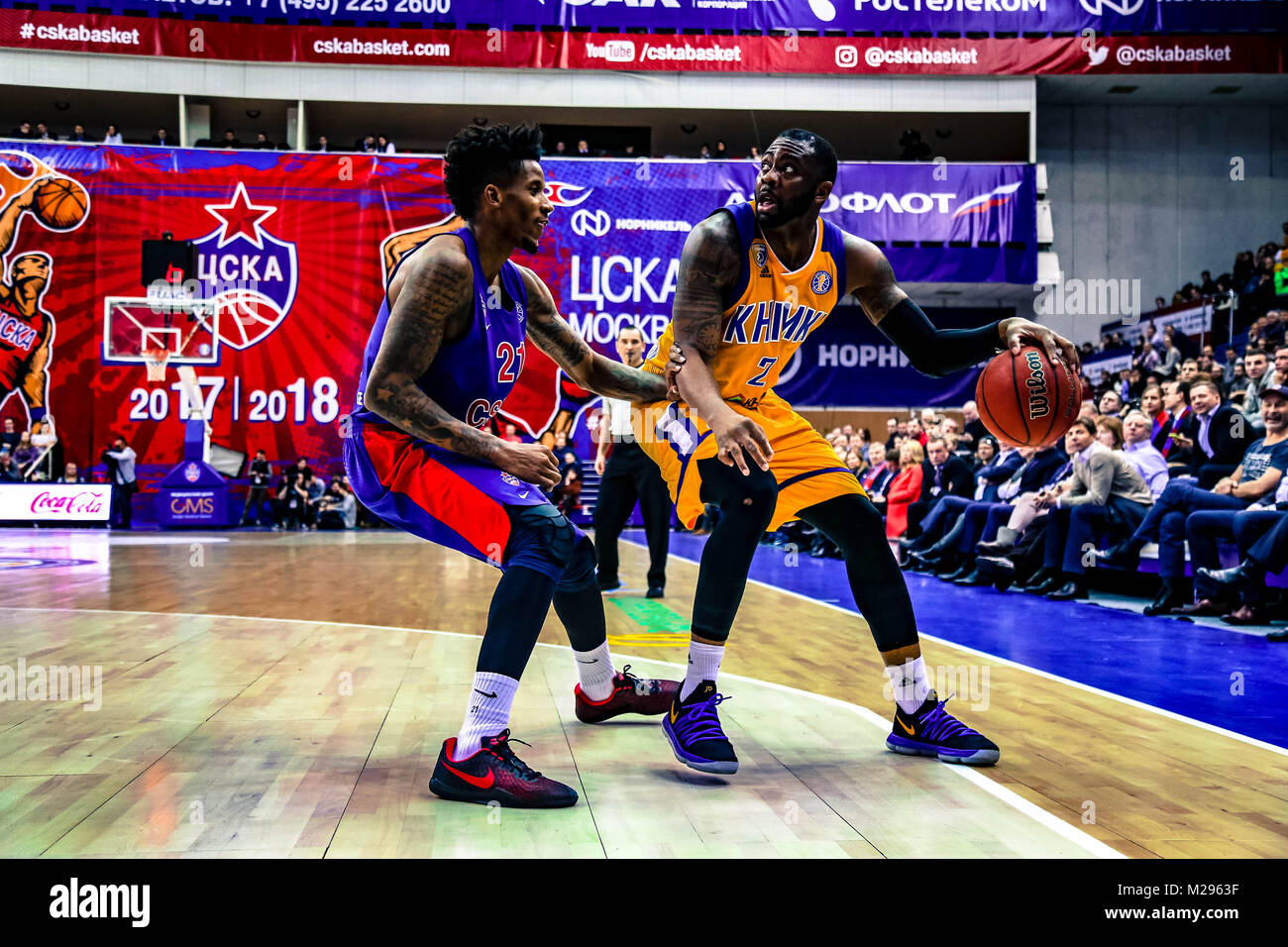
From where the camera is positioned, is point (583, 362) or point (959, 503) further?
point (959, 503)

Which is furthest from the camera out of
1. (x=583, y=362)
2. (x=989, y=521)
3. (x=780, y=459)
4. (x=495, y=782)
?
(x=989, y=521)

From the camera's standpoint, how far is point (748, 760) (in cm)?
284

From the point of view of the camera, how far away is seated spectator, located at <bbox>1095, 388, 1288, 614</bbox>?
584 cm

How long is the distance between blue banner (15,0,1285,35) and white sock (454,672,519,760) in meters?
18.0

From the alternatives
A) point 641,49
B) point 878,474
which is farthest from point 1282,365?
point 641,49

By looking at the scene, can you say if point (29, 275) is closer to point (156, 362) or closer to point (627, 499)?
point (156, 362)

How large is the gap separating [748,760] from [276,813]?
4.14 feet

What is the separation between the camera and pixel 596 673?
10.5 ft

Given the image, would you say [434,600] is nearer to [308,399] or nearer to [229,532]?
[229,532]

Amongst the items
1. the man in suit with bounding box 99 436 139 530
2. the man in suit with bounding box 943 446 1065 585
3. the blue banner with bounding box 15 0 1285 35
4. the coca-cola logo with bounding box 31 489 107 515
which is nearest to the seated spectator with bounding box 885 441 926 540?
the man in suit with bounding box 943 446 1065 585

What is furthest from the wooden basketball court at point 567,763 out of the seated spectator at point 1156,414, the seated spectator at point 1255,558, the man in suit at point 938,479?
the seated spectator at point 1156,414

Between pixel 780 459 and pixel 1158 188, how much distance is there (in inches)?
824

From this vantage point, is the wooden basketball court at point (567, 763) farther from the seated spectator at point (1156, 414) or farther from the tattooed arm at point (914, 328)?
the seated spectator at point (1156, 414)

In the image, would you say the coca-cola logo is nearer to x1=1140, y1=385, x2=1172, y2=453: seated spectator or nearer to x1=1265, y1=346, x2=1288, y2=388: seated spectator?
x1=1140, y1=385, x2=1172, y2=453: seated spectator
